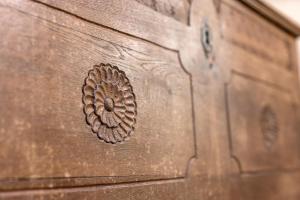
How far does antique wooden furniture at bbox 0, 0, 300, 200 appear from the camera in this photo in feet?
2.00

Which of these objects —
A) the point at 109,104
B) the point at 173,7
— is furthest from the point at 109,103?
the point at 173,7

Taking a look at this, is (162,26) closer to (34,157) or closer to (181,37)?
(181,37)

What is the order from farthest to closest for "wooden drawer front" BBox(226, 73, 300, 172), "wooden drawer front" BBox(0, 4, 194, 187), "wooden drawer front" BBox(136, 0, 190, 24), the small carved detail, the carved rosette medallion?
the small carved detail
"wooden drawer front" BBox(226, 73, 300, 172)
"wooden drawer front" BBox(136, 0, 190, 24)
the carved rosette medallion
"wooden drawer front" BBox(0, 4, 194, 187)

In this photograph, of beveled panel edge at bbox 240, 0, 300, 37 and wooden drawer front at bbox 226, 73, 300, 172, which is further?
beveled panel edge at bbox 240, 0, 300, 37

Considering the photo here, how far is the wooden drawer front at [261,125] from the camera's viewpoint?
3.92ft

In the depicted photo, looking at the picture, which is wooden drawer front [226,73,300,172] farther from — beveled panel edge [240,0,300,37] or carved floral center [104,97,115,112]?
carved floral center [104,97,115,112]

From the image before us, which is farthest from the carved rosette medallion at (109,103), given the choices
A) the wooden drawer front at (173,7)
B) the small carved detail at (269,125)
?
the small carved detail at (269,125)

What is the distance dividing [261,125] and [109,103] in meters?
0.76

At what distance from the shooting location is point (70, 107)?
0.67 metres

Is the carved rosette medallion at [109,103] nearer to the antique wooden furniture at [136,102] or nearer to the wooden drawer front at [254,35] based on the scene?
the antique wooden furniture at [136,102]

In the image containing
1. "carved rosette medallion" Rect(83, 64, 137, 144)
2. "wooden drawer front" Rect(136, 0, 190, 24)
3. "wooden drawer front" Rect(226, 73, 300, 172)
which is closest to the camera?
"carved rosette medallion" Rect(83, 64, 137, 144)

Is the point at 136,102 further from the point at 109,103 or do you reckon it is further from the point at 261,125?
the point at 261,125

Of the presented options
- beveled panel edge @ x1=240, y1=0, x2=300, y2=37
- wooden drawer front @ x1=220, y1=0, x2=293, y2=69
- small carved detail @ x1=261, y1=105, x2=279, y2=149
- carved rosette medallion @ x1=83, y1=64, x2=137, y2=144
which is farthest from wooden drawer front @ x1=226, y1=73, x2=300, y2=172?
carved rosette medallion @ x1=83, y1=64, x2=137, y2=144

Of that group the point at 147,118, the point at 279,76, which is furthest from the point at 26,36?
the point at 279,76
